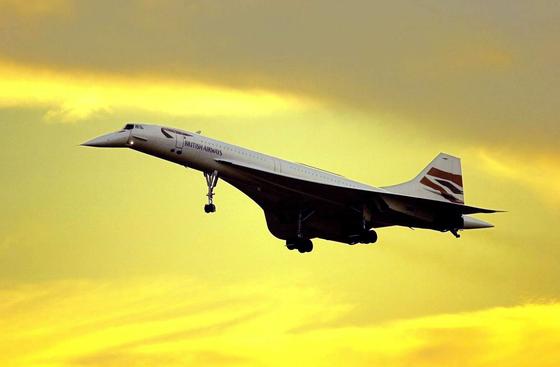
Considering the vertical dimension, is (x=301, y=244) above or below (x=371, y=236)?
above

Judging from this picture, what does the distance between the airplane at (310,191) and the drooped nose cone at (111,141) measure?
39mm

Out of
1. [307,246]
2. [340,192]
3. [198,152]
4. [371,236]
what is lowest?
[371,236]

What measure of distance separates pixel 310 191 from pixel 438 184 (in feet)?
25.1

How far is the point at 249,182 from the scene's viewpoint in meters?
65.0

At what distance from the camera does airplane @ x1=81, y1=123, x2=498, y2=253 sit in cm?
6275

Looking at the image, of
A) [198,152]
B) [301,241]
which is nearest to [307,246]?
[301,241]

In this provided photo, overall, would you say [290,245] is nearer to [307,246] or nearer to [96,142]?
[307,246]

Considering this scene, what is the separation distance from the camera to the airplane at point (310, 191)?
62750 mm

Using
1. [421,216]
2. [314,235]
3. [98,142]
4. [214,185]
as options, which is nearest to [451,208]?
[421,216]

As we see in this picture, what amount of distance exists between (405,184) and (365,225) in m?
4.25

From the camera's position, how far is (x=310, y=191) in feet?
217

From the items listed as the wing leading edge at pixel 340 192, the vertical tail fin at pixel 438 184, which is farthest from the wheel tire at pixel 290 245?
the vertical tail fin at pixel 438 184

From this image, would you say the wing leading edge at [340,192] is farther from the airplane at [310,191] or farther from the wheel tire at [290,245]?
the wheel tire at [290,245]

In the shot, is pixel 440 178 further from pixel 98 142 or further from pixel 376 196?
pixel 98 142
